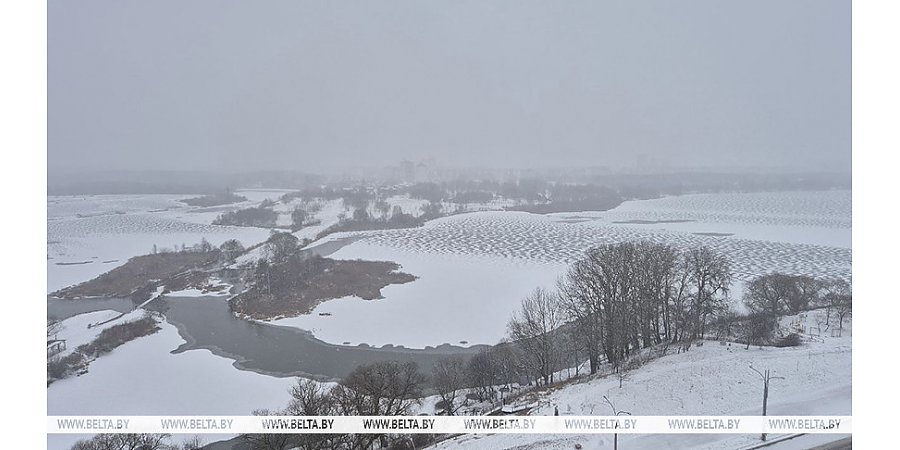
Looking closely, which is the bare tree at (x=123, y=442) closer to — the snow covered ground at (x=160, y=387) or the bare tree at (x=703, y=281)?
the snow covered ground at (x=160, y=387)

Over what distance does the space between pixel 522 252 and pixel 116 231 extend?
6.09 m

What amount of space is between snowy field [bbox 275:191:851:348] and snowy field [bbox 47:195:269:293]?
2180mm

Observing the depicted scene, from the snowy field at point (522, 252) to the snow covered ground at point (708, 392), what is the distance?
1.21m

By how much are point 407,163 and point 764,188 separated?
509 cm

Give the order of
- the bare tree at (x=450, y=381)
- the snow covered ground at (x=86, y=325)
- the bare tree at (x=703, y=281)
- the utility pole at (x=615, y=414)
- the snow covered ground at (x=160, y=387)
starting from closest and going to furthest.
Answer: the utility pole at (x=615, y=414) < the snow covered ground at (x=160, y=387) < the bare tree at (x=450, y=381) < the snow covered ground at (x=86, y=325) < the bare tree at (x=703, y=281)

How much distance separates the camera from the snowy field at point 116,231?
4.22 metres

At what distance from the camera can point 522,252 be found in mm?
6055

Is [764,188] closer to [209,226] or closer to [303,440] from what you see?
[303,440]

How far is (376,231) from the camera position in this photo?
23.3ft

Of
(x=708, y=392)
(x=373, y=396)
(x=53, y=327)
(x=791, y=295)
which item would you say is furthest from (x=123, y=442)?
(x=791, y=295)

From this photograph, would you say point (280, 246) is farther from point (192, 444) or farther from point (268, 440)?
point (268, 440)

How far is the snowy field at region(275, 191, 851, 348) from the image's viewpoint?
4668 millimetres

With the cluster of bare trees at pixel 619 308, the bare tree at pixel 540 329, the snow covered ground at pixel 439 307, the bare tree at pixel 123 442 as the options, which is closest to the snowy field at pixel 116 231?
the bare tree at pixel 123 442

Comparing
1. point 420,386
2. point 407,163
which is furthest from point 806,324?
point 407,163
